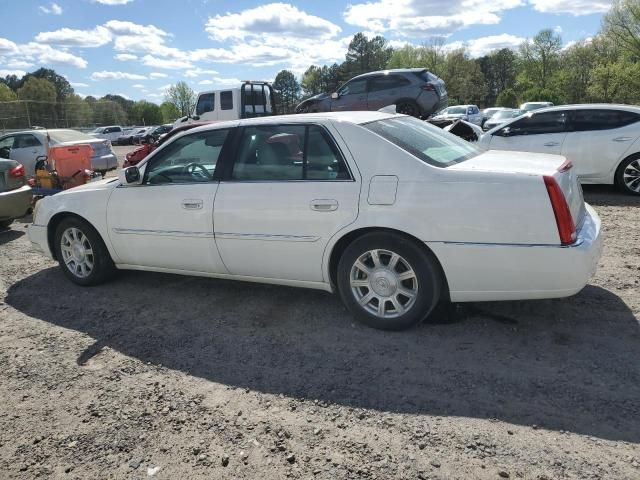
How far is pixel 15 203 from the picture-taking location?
7.97 meters

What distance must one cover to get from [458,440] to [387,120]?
8.29ft

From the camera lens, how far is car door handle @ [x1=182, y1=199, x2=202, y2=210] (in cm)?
433

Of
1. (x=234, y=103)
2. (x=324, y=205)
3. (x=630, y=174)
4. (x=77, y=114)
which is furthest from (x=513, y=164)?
(x=77, y=114)

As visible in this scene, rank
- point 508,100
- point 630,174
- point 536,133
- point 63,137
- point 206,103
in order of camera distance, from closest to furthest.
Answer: point 630,174 → point 536,133 → point 63,137 → point 206,103 → point 508,100

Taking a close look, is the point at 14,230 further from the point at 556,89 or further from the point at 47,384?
the point at 556,89

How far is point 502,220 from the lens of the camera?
331cm

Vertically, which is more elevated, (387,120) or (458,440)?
(387,120)

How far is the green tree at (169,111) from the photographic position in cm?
7599

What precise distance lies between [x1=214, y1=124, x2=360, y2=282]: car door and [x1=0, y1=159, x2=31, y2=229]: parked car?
5.23 metres

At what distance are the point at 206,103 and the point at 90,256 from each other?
41.0 feet

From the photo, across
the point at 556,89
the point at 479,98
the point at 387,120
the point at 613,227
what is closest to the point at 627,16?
the point at 556,89

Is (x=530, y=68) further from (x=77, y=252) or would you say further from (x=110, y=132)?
(x=77, y=252)

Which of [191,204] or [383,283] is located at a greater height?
[191,204]

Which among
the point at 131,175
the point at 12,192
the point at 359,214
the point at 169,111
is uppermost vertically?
the point at 169,111
